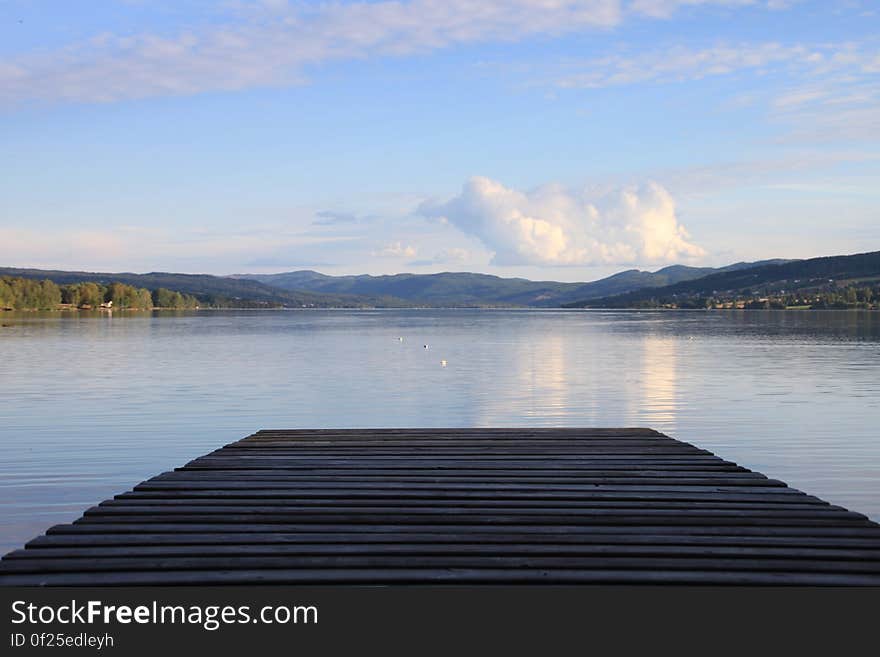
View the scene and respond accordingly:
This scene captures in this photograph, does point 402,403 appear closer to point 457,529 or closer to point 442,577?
point 457,529

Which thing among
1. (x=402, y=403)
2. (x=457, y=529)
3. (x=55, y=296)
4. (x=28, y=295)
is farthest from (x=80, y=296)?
(x=457, y=529)

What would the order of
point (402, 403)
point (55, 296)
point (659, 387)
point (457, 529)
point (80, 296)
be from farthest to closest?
point (80, 296)
point (55, 296)
point (659, 387)
point (402, 403)
point (457, 529)

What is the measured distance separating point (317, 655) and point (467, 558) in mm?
1438

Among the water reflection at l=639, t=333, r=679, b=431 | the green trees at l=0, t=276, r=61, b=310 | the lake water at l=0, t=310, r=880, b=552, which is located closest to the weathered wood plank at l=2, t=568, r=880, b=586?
the lake water at l=0, t=310, r=880, b=552

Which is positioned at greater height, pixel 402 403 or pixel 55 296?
pixel 55 296

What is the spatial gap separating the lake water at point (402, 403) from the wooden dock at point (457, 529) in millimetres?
3945

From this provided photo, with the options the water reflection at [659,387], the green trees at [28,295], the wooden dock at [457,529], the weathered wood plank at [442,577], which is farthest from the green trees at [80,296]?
the weathered wood plank at [442,577]

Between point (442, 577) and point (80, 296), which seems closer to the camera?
point (442, 577)

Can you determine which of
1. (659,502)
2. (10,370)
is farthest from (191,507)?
(10,370)

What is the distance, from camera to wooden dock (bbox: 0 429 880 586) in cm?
653

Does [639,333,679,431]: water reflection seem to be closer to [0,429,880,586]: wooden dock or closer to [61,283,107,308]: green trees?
[0,429,880,586]: wooden dock

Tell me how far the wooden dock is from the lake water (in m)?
3.94

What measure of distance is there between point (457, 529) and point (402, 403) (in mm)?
19959

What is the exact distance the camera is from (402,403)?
90.3 ft
